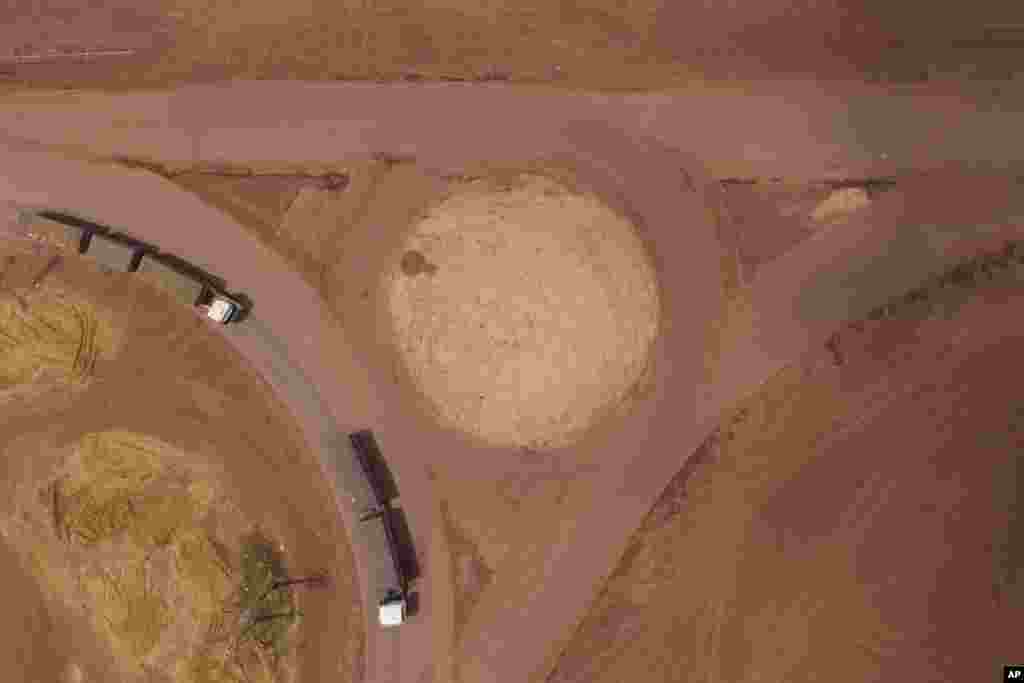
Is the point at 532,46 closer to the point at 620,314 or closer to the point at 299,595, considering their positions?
the point at 620,314

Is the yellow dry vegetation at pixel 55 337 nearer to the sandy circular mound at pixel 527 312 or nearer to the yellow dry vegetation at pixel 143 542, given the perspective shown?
the yellow dry vegetation at pixel 143 542

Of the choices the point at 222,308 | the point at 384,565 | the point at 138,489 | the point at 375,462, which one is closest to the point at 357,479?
the point at 375,462

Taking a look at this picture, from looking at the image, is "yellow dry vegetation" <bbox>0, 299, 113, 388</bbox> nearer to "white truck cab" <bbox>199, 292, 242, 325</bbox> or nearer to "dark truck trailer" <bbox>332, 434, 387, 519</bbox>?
"white truck cab" <bbox>199, 292, 242, 325</bbox>

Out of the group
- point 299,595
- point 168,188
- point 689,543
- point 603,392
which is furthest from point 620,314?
point 168,188

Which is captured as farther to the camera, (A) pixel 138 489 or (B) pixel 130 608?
(A) pixel 138 489

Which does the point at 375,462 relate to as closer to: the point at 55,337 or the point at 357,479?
the point at 357,479

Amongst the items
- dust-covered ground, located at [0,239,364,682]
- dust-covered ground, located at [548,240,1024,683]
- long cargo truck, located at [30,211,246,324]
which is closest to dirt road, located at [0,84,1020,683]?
long cargo truck, located at [30,211,246,324]
